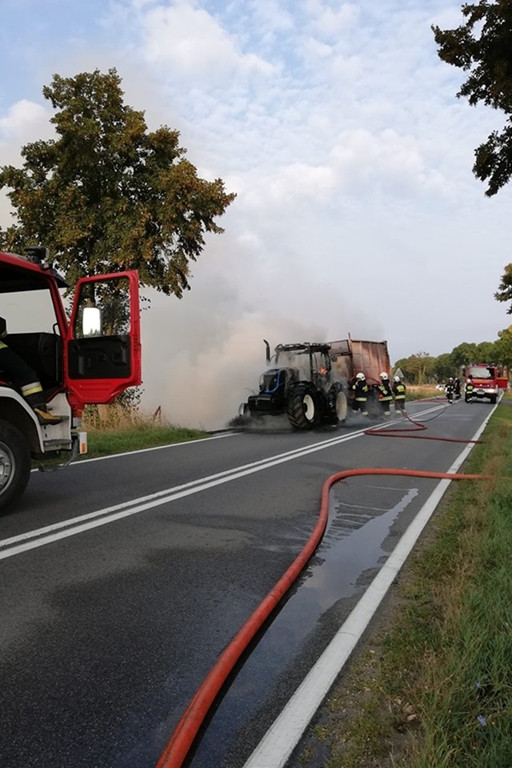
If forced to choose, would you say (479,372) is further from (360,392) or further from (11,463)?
(11,463)

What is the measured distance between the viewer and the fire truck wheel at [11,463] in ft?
17.1

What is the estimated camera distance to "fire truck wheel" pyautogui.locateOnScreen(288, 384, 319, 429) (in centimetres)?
1388

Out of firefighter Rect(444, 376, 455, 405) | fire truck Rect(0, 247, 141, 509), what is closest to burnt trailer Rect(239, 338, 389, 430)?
fire truck Rect(0, 247, 141, 509)

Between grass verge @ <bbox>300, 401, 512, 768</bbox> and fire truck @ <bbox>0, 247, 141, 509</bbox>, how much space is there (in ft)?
11.3

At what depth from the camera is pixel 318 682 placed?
2.62 meters

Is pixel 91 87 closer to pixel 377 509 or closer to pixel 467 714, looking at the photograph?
pixel 377 509

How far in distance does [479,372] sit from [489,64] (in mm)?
26017

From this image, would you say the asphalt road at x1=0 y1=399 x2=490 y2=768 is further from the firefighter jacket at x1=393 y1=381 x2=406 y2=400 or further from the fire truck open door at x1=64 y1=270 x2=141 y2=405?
the firefighter jacket at x1=393 y1=381 x2=406 y2=400

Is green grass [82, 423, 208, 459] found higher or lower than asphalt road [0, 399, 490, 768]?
higher

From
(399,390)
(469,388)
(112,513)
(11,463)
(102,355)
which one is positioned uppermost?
(102,355)

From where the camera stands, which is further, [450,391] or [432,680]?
[450,391]

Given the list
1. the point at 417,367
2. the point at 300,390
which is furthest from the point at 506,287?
the point at 417,367

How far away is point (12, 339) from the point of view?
6012 millimetres

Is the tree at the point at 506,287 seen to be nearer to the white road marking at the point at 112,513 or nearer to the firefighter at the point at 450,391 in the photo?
the firefighter at the point at 450,391
